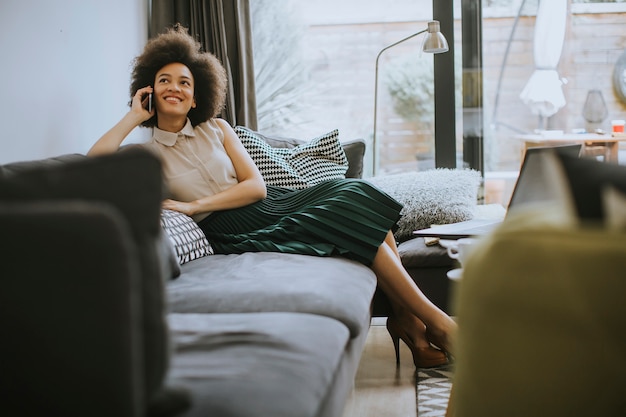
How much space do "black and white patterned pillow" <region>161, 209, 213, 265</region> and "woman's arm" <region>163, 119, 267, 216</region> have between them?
0.10m

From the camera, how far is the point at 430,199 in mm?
3121

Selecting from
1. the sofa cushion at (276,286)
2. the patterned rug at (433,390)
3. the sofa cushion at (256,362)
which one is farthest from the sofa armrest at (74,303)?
the patterned rug at (433,390)

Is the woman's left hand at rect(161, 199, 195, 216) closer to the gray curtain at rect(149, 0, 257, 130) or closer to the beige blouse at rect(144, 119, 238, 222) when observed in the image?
the beige blouse at rect(144, 119, 238, 222)

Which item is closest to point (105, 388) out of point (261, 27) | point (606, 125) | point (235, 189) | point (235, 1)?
point (235, 189)

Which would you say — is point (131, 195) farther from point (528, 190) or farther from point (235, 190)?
point (235, 190)

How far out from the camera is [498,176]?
14.3ft

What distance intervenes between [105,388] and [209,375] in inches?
11.1

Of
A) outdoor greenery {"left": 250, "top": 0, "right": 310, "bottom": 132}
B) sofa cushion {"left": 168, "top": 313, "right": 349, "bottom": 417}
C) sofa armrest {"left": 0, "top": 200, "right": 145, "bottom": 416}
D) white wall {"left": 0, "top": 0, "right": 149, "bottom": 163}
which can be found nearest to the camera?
sofa armrest {"left": 0, "top": 200, "right": 145, "bottom": 416}

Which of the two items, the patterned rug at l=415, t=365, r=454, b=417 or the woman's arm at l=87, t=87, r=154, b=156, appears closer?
the patterned rug at l=415, t=365, r=454, b=417

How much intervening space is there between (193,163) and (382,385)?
1068 millimetres

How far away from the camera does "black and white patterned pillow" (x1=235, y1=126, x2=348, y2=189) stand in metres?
3.16

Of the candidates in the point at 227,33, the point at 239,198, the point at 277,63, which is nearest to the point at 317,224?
the point at 239,198

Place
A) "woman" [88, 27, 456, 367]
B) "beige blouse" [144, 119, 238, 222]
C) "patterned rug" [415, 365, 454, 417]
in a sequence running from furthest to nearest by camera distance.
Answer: "beige blouse" [144, 119, 238, 222] → "woman" [88, 27, 456, 367] → "patterned rug" [415, 365, 454, 417]

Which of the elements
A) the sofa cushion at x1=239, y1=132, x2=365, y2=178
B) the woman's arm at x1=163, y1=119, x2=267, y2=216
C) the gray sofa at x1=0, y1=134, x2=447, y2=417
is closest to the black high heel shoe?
the woman's arm at x1=163, y1=119, x2=267, y2=216
